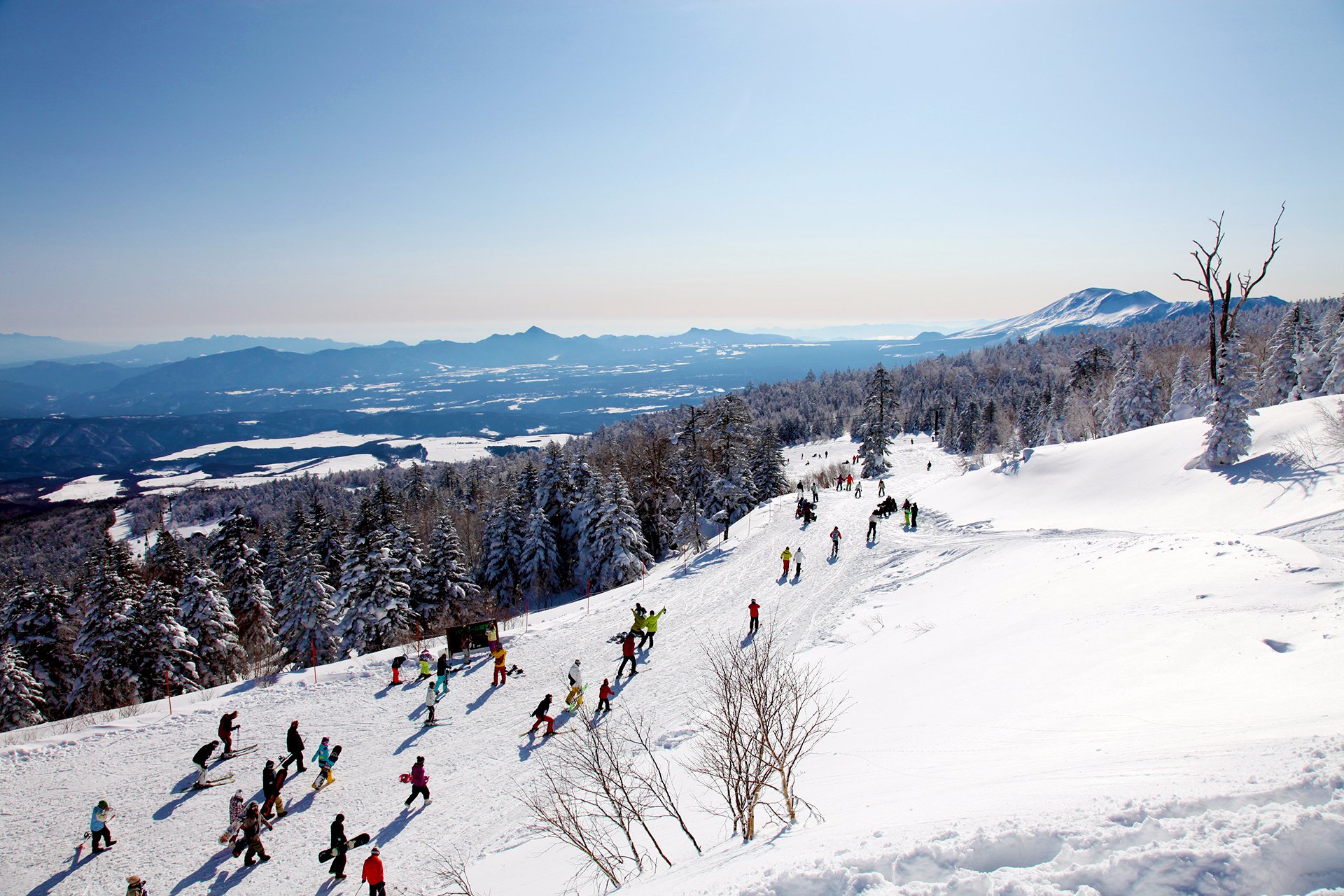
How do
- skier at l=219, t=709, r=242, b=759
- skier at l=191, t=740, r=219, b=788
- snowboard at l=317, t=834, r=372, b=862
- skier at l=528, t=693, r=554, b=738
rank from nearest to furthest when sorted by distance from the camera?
snowboard at l=317, t=834, r=372, b=862 → skier at l=191, t=740, r=219, b=788 → skier at l=219, t=709, r=242, b=759 → skier at l=528, t=693, r=554, b=738

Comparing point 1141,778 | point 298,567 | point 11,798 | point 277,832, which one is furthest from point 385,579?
point 1141,778

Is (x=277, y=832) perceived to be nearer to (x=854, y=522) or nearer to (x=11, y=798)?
(x=11, y=798)

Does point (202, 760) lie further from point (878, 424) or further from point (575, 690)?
point (878, 424)

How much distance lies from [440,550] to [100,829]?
26596 millimetres

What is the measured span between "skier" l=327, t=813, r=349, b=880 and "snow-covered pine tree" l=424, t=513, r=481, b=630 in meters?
25.9

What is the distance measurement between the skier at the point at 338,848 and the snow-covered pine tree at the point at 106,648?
21.2m

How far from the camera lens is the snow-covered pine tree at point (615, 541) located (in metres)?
36.2

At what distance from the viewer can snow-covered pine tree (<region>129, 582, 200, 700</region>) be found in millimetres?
24859

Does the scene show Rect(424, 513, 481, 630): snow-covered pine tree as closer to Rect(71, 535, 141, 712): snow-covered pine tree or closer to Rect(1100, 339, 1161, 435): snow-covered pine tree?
Rect(71, 535, 141, 712): snow-covered pine tree

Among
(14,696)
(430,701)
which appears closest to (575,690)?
(430,701)

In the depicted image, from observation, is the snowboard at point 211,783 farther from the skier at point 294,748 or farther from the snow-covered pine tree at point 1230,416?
the snow-covered pine tree at point 1230,416

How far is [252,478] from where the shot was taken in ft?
653

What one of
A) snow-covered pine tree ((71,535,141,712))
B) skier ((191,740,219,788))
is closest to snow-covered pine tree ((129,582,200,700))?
snow-covered pine tree ((71,535,141,712))

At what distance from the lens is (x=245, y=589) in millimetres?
34469
